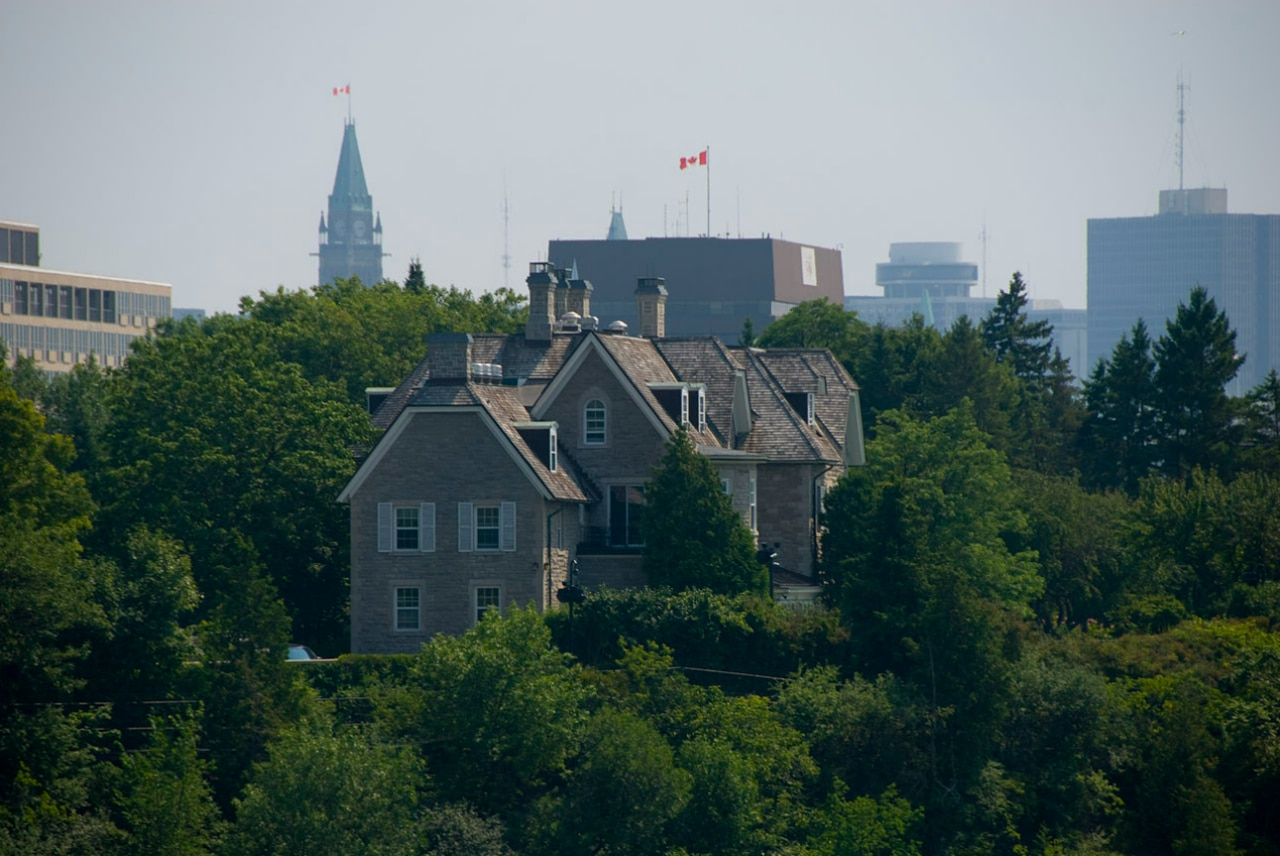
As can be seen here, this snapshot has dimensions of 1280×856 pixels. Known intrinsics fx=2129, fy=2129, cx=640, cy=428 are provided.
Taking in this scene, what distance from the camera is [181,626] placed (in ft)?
234

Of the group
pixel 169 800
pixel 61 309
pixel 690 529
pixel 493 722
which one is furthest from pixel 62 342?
pixel 169 800

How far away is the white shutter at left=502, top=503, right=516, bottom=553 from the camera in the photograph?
224 ft

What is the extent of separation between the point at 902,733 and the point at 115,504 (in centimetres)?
2892

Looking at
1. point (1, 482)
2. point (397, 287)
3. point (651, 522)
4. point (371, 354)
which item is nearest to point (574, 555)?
point (651, 522)

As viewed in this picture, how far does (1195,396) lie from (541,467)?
4921 cm

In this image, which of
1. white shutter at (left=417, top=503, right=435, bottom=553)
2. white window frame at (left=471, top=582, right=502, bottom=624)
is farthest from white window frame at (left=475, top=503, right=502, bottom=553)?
white shutter at (left=417, top=503, right=435, bottom=553)

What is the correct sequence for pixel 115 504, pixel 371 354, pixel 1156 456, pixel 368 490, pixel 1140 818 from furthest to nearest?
pixel 1156 456
pixel 371 354
pixel 115 504
pixel 368 490
pixel 1140 818

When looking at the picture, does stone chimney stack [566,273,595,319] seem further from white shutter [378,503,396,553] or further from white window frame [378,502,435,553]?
white shutter [378,503,396,553]

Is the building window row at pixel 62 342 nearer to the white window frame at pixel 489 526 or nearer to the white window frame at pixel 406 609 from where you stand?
the white window frame at pixel 406 609

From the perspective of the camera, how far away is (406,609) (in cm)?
6900

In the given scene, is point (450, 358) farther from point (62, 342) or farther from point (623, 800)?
point (62, 342)

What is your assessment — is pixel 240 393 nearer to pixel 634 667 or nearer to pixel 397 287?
pixel 634 667

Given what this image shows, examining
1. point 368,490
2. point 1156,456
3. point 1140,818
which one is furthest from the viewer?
point 1156,456

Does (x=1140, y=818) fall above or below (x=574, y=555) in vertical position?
below
